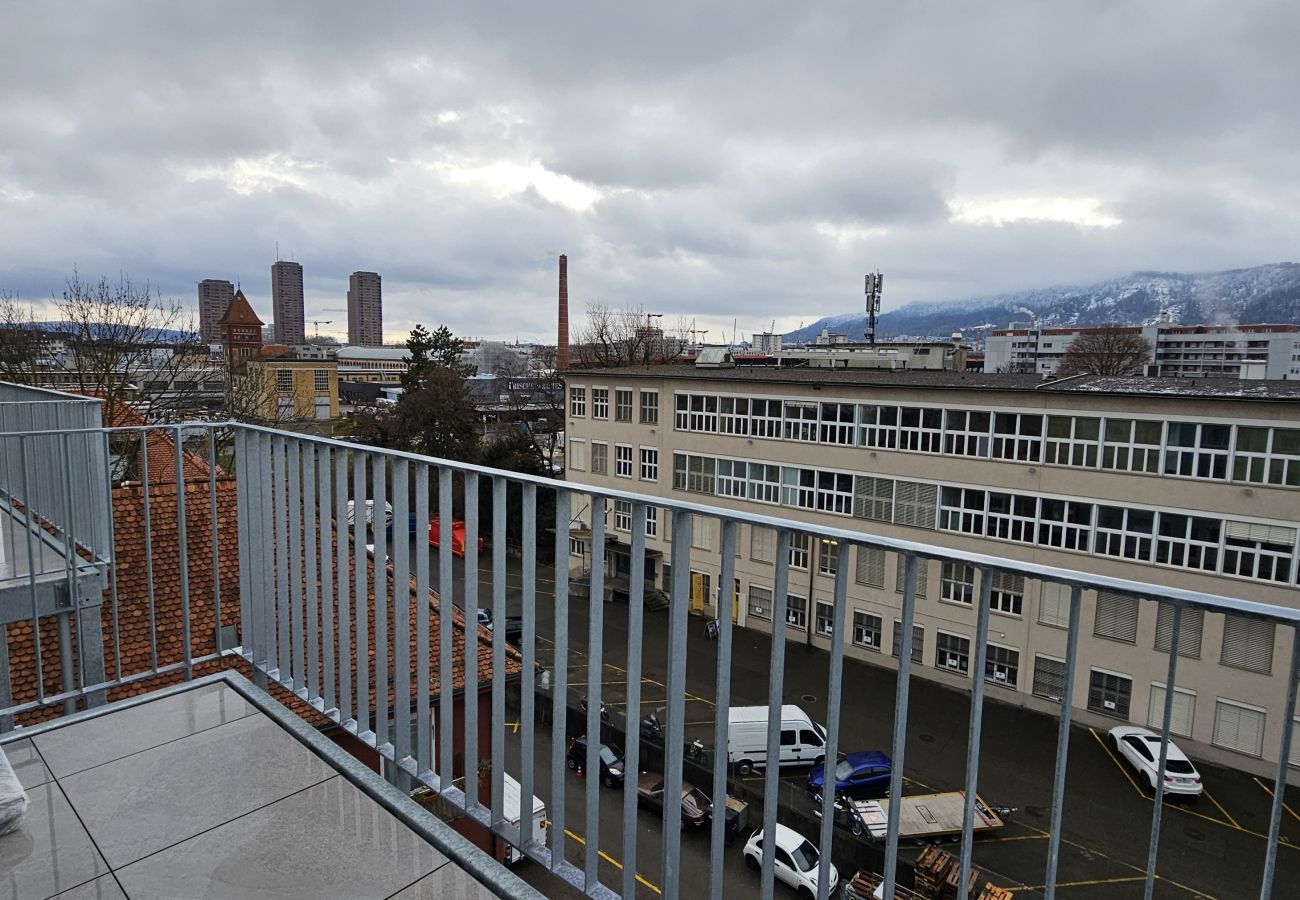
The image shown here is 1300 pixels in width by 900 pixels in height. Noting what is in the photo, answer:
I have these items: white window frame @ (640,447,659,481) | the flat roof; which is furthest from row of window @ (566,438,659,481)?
the flat roof

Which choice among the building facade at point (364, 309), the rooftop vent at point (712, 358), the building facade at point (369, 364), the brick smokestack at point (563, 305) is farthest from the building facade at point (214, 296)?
the rooftop vent at point (712, 358)

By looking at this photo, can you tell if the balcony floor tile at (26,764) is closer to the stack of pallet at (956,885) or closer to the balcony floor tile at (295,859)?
the balcony floor tile at (295,859)

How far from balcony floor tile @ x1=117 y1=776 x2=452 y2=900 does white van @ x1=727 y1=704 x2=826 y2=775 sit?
958mm

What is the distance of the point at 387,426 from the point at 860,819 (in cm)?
4204

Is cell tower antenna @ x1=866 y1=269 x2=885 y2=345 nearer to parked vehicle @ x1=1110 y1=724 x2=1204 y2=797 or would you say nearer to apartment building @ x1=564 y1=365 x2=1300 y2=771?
apartment building @ x1=564 y1=365 x2=1300 y2=771

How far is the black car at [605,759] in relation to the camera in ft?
7.24

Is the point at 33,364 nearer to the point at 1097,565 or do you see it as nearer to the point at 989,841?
the point at 989,841

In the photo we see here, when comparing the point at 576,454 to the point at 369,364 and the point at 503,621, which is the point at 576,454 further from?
the point at 369,364

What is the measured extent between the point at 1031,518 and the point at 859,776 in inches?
897

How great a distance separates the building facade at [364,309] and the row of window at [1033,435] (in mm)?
138802

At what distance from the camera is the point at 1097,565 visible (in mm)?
21125

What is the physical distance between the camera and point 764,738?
73.2 inches

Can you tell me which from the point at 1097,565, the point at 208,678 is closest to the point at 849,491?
the point at 1097,565

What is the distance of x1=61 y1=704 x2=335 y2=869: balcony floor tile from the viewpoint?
98.3 inches
